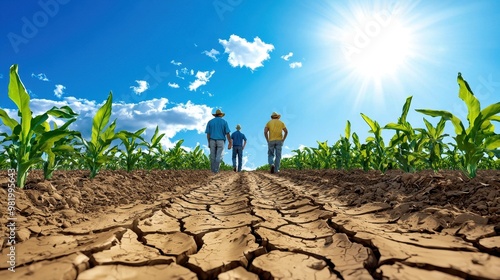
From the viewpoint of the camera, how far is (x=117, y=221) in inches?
83.5

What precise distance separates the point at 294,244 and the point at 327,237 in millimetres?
238

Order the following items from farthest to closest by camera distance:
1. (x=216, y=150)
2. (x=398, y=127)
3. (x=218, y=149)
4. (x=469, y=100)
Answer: (x=216, y=150) → (x=218, y=149) → (x=398, y=127) → (x=469, y=100)

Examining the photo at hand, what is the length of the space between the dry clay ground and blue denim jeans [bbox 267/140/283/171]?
570 cm

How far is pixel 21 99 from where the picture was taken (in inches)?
100.0

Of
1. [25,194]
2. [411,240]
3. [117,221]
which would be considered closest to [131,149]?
[25,194]

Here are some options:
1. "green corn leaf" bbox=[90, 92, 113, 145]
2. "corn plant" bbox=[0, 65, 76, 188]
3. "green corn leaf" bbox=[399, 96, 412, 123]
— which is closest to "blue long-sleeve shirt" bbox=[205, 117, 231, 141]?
"green corn leaf" bbox=[90, 92, 113, 145]

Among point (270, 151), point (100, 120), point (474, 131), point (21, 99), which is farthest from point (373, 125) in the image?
point (21, 99)

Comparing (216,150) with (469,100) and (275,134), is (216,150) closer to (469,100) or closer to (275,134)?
(275,134)

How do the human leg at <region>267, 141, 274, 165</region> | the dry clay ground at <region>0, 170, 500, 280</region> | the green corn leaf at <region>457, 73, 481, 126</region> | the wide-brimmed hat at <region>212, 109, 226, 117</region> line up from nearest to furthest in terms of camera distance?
the dry clay ground at <region>0, 170, 500, 280</region> → the green corn leaf at <region>457, 73, 481, 126</region> → the wide-brimmed hat at <region>212, 109, 226, 117</region> → the human leg at <region>267, 141, 274, 165</region>

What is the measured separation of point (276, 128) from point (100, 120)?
18.6ft

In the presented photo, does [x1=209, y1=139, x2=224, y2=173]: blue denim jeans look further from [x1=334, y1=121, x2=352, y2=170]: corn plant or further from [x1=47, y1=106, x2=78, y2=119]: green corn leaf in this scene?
[x1=47, y1=106, x2=78, y2=119]: green corn leaf

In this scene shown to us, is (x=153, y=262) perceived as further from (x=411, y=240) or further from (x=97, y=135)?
(x=97, y=135)

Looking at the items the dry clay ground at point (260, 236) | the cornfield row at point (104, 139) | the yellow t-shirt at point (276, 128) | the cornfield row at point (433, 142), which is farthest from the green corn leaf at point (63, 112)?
the yellow t-shirt at point (276, 128)

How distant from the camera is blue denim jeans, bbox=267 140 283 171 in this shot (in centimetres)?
876
